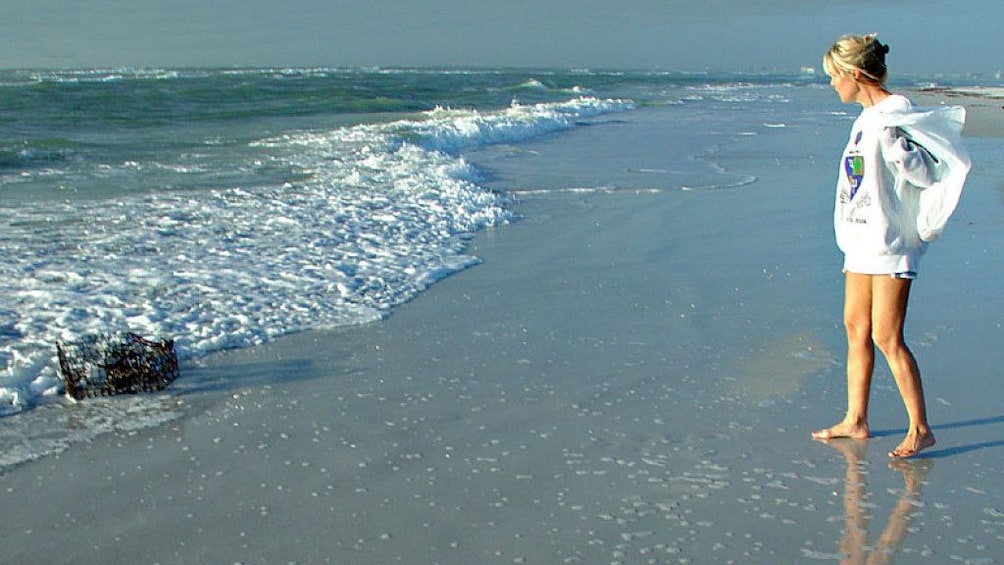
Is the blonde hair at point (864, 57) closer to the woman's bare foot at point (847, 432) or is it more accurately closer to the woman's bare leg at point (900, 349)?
the woman's bare leg at point (900, 349)

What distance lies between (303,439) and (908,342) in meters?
3.49

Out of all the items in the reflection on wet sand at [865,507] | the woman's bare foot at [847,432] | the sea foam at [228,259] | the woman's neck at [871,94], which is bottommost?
the reflection on wet sand at [865,507]

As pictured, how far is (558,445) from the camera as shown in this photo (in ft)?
12.8

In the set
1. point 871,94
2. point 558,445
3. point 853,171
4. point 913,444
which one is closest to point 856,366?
point 913,444

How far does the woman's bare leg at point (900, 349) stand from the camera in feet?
11.7

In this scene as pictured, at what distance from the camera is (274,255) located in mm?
7871

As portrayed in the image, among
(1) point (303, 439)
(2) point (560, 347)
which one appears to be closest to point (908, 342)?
(2) point (560, 347)

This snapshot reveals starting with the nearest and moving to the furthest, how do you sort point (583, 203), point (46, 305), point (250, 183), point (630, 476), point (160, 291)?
point (630, 476)
point (46, 305)
point (160, 291)
point (583, 203)
point (250, 183)

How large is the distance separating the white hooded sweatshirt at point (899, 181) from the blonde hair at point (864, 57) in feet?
0.37

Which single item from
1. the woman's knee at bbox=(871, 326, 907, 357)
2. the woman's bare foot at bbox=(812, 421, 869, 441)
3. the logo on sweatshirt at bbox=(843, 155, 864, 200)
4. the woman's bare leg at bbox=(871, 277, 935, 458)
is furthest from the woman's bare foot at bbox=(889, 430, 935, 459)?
the logo on sweatshirt at bbox=(843, 155, 864, 200)

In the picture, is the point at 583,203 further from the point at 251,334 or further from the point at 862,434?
the point at 862,434

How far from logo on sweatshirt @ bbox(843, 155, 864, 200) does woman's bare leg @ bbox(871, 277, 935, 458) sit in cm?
38

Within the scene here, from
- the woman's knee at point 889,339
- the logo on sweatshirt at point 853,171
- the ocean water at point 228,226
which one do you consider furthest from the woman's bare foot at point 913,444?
the ocean water at point 228,226

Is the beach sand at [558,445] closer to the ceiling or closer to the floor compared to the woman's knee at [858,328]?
closer to the floor
